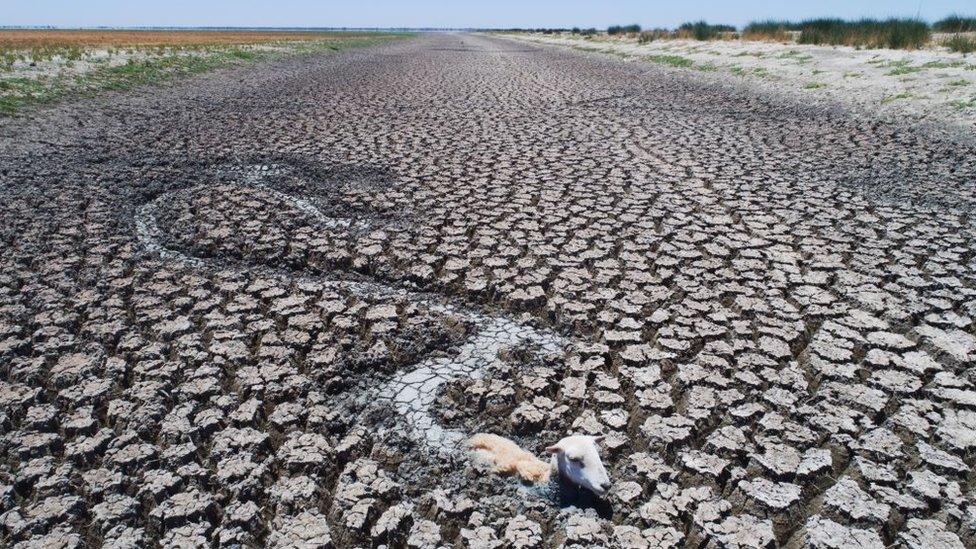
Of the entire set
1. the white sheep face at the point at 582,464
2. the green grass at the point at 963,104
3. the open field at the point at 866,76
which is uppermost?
the open field at the point at 866,76

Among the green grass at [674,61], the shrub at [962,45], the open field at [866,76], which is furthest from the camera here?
the green grass at [674,61]

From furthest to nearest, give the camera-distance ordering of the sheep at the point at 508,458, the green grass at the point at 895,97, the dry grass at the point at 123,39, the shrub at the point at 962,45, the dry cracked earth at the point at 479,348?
the dry grass at the point at 123,39
the shrub at the point at 962,45
the green grass at the point at 895,97
the sheep at the point at 508,458
the dry cracked earth at the point at 479,348

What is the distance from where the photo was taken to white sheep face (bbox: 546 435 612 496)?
1.79 m

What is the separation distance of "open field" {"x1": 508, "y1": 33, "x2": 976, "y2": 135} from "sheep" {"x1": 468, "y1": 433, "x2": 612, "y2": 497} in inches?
268

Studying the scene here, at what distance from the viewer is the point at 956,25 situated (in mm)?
18438

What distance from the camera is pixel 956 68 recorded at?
975 centimetres

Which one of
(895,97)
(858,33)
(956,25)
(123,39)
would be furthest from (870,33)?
(123,39)

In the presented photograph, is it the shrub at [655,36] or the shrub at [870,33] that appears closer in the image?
the shrub at [870,33]

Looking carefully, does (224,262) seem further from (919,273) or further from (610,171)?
(919,273)

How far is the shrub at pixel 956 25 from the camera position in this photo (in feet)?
59.6

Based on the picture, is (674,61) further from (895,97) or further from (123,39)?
(123,39)

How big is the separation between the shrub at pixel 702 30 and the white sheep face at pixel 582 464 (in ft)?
83.9

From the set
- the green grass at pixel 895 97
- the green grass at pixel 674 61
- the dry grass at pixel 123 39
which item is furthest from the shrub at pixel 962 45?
the dry grass at pixel 123 39

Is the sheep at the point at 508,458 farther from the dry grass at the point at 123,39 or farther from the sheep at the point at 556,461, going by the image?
the dry grass at the point at 123,39
